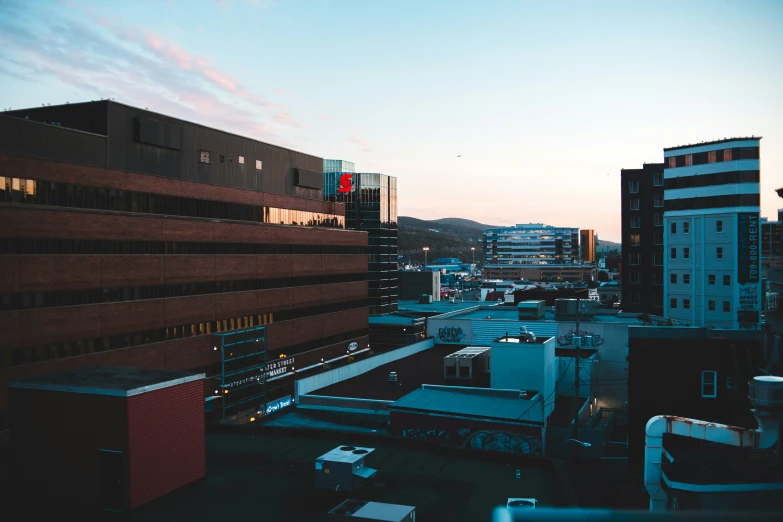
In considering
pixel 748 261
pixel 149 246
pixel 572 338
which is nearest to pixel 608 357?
pixel 572 338

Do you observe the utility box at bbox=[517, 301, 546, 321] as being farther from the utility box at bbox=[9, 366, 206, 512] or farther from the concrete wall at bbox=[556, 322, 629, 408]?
the utility box at bbox=[9, 366, 206, 512]

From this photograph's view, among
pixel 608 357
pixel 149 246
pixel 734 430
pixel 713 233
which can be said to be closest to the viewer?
pixel 734 430

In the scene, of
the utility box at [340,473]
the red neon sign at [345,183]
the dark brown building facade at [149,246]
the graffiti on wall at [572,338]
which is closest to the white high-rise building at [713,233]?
the graffiti on wall at [572,338]

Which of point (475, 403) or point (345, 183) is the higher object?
point (345, 183)

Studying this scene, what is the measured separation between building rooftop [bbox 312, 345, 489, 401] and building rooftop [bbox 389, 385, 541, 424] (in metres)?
5.99

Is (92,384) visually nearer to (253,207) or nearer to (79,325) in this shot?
(79,325)

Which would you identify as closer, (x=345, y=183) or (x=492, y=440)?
(x=492, y=440)

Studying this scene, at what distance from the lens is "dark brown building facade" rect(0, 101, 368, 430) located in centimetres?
4022

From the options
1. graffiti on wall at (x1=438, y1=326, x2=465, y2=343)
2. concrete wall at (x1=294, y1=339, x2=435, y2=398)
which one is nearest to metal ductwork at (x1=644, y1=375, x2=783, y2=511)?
concrete wall at (x1=294, y1=339, x2=435, y2=398)

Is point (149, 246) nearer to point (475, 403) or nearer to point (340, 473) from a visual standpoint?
point (475, 403)

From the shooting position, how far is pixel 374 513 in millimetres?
16203

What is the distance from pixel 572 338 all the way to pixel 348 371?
25.0 m

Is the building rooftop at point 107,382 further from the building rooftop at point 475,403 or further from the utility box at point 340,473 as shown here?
the building rooftop at point 475,403

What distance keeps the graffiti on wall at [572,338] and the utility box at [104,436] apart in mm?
48891
